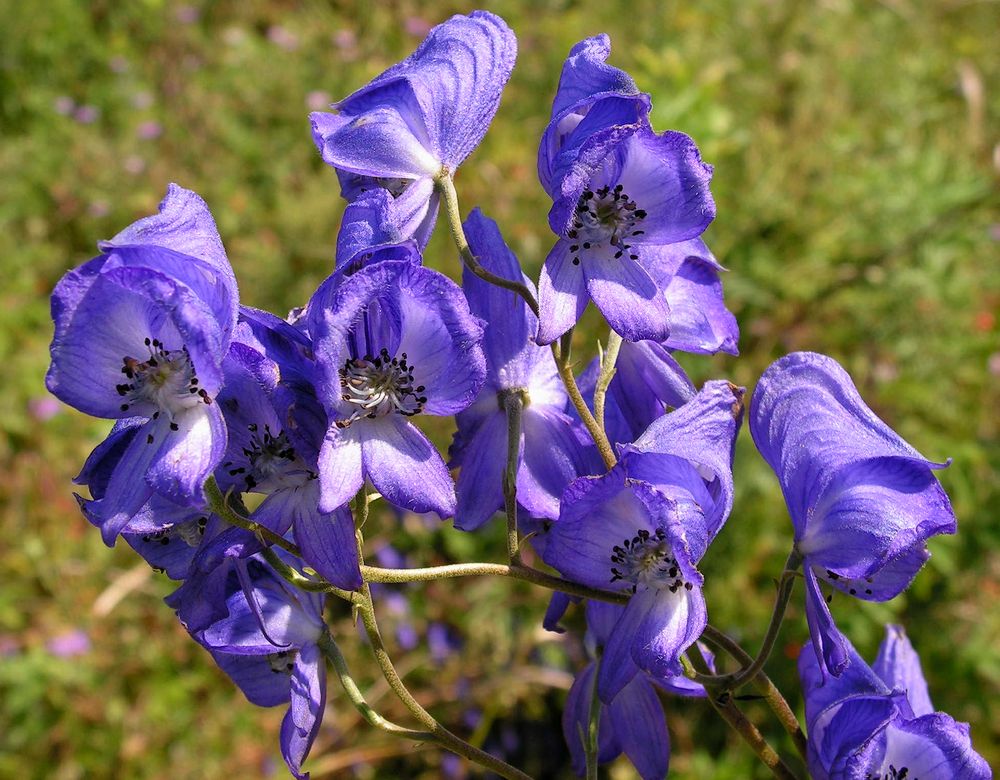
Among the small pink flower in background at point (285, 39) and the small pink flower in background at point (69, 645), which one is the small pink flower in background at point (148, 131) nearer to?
the small pink flower in background at point (285, 39)

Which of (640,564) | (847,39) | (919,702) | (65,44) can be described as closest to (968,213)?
(847,39)

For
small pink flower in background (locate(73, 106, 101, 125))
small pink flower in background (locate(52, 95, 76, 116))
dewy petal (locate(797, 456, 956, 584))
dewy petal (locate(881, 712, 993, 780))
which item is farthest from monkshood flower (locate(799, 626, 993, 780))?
small pink flower in background (locate(52, 95, 76, 116))

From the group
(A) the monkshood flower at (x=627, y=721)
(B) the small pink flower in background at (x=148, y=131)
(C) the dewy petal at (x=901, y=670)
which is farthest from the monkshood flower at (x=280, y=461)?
(B) the small pink flower in background at (x=148, y=131)

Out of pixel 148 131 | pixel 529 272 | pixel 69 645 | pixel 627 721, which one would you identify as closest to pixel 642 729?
pixel 627 721

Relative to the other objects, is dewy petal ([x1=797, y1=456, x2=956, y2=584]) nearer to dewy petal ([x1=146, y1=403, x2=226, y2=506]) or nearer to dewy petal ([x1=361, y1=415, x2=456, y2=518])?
dewy petal ([x1=361, y1=415, x2=456, y2=518])

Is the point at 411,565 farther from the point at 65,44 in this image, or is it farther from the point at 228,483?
the point at 65,44
